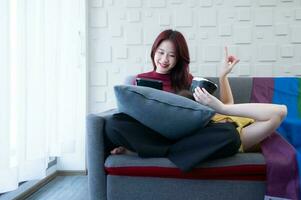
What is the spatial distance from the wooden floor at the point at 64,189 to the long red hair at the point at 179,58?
0.84 metres

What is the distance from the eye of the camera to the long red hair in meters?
1.54

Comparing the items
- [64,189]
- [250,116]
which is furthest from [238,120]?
[64,189]

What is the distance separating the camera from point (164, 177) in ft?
3.66

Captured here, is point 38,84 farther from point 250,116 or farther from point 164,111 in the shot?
point 250,116

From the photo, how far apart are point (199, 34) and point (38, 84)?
111cm

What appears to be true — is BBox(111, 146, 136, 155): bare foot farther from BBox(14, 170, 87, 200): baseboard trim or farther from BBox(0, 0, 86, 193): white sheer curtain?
BBox(14, 170, 87, 200): baseboard trim

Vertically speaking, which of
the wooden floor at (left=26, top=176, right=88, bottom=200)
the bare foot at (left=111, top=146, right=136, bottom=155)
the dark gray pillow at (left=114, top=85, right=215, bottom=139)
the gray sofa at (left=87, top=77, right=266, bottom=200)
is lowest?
the wooden floor at (left=26, top=176, right=88, bottom=200)

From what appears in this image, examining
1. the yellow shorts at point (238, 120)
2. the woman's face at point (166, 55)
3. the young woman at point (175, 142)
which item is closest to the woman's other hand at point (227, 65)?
the woman's face at point (166, 55)

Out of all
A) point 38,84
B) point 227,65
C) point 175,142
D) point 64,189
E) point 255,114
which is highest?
point 227,65

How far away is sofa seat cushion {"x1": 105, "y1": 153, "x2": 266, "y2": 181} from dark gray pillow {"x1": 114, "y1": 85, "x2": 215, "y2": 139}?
12cm

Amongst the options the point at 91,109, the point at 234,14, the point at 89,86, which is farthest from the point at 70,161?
the point at 234,14

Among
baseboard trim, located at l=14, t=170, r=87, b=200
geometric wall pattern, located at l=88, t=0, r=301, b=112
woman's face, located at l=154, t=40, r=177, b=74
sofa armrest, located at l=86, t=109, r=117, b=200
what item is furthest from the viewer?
geometric wall pattern, located at l=88, t=0, r=301, b=112

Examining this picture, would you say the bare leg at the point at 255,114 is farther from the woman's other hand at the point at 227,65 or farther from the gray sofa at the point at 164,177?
the woman's other hand at the point at 227,65

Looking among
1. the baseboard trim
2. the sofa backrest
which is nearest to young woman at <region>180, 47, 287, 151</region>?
the sofa backrest
